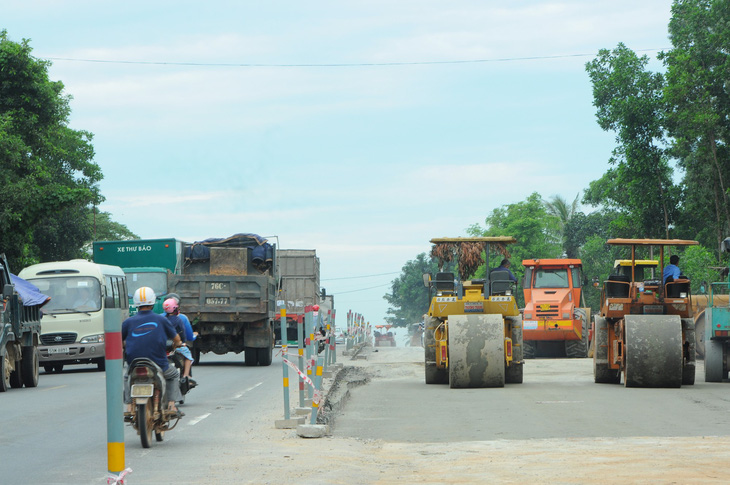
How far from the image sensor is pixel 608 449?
10.6m

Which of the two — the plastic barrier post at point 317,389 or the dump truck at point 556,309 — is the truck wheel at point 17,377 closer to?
the plastic barrier post at point 317,389

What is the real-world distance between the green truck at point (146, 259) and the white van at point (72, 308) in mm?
2365

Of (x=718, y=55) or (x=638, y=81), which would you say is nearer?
(x=718, y=55)

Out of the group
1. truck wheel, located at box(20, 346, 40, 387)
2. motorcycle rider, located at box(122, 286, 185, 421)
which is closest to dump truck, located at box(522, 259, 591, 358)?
truck wheel, located at box(20, 346, 40, 387)

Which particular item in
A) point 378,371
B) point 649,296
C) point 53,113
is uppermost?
point 53,113

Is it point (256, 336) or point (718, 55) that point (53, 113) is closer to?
point (256, 336)

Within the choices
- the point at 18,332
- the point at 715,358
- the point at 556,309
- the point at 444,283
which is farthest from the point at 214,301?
the point at 715,358

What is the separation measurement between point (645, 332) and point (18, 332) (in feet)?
37.3

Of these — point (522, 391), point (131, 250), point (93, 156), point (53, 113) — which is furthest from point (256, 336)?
point (93, 156)

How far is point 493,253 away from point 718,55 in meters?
23.2

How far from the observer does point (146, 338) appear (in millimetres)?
11680

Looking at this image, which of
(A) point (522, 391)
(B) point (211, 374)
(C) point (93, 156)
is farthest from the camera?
(C) point (93, 156)

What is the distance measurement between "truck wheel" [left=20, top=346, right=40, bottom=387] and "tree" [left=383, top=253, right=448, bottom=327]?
363ft

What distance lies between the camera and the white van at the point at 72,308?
25672 mm
